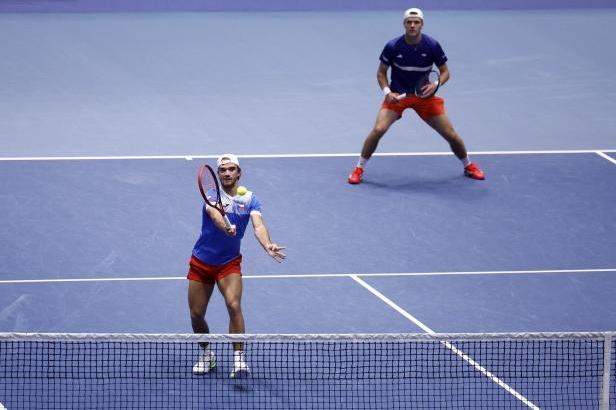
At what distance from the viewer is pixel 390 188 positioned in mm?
15633

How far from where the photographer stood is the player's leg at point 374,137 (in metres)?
15.6

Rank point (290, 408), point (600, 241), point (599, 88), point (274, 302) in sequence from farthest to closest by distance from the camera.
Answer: point (599, 88)
point (600, 241)
point (274, 302)
point (290, 408)

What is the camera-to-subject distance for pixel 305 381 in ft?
34.1

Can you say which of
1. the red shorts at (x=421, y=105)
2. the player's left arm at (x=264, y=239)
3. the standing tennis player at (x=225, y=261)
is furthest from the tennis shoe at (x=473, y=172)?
the player's left arm at (x=264, y=239)

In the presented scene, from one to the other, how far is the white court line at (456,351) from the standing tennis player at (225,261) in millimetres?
1623

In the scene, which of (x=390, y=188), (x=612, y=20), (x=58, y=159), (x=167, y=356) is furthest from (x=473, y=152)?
(x=612, y=20)

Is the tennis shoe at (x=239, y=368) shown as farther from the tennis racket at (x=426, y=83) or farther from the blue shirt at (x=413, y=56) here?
the blue shirt at (x=413, y=56)

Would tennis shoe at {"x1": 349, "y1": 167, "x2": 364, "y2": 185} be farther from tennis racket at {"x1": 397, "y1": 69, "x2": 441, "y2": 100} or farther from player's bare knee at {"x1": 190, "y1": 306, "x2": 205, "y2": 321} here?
player's bare knee at {"x1": 190, "y1": 306, "x2": 205, "y2": 321}

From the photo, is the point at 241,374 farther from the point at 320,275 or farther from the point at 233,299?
the point at 320,275

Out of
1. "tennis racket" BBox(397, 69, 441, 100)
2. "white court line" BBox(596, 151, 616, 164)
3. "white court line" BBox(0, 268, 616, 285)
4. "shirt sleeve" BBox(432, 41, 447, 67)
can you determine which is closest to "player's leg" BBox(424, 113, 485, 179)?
"tennis racket" BBox(397, 69, 441, 100)

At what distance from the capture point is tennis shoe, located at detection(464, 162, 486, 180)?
1591 centimetres

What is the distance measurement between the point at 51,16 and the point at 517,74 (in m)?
9.23

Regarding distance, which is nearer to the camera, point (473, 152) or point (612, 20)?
point (473, 152)

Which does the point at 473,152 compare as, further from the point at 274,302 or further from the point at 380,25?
the point at 380,25
